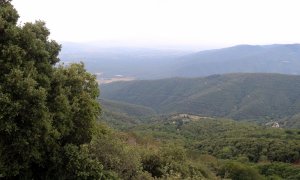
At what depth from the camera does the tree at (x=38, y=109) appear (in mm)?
16156

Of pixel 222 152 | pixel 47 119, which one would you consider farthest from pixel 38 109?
pixel 222 152

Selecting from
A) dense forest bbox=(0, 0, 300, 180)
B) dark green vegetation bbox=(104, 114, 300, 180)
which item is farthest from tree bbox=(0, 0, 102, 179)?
dark green vegetation bbox=(104, 114, 300, 180)

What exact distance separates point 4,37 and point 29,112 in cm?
380

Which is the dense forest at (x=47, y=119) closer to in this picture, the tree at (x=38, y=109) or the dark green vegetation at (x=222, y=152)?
the tree at (x=38, y=109)

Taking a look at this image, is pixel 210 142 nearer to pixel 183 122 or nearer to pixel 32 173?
pixel 183 122

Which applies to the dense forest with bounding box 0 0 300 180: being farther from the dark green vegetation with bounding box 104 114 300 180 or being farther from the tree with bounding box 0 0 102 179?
the dark green vegetation with bounding box 104 114 300 180

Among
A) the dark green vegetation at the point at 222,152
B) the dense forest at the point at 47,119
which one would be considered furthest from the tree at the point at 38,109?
the dark green vegetation at the point at 222,152

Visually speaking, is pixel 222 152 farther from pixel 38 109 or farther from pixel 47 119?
pixel 38 109

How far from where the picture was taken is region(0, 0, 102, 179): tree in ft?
53.0

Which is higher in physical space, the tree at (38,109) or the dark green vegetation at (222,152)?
the tree at (38,109)

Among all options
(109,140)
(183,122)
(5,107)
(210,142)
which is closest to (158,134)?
(210,142)

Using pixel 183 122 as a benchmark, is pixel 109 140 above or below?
above

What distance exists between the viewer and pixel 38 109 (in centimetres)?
1644

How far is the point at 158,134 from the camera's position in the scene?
98.4m
